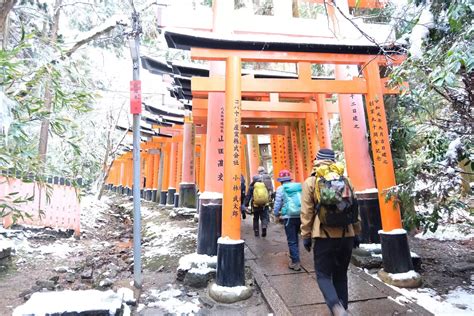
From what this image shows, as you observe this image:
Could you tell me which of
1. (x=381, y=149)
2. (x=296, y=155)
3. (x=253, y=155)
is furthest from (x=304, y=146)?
(x=381, y=149)

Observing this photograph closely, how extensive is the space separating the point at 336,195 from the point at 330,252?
0.66m

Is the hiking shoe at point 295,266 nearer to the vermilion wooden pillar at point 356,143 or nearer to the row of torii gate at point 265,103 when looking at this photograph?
the row of torii gate at point 265,103

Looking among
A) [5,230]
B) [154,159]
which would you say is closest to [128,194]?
[154,159]

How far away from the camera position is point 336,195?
133 inches

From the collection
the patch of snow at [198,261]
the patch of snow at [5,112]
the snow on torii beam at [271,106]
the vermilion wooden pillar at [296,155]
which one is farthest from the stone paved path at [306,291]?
the vermilion wooden pillar at [296,155]

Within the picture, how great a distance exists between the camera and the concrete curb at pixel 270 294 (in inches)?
173

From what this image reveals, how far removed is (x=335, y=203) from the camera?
341cm

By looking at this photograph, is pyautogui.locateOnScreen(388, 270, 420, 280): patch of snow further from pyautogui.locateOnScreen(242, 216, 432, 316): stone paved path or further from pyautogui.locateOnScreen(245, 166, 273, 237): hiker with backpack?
pyautogui.locateOnScreen(245, 166, 273, 237): hiker with backpack

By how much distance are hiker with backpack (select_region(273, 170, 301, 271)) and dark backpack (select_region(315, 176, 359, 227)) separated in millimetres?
2266

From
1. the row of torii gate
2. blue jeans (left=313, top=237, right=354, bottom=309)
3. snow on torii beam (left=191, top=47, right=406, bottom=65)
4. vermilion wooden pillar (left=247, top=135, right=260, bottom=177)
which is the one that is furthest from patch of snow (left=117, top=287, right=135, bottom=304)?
vermilion wooden pillar (left=247, top=135, right=260, bottom=177)

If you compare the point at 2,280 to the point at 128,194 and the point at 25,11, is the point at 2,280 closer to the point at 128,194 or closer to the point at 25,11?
the point at 25,11

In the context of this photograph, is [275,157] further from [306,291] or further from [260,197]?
[306,291]

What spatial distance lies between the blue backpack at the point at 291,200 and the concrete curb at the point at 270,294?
115 cm

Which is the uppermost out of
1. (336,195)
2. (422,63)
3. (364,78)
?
(364,78)
